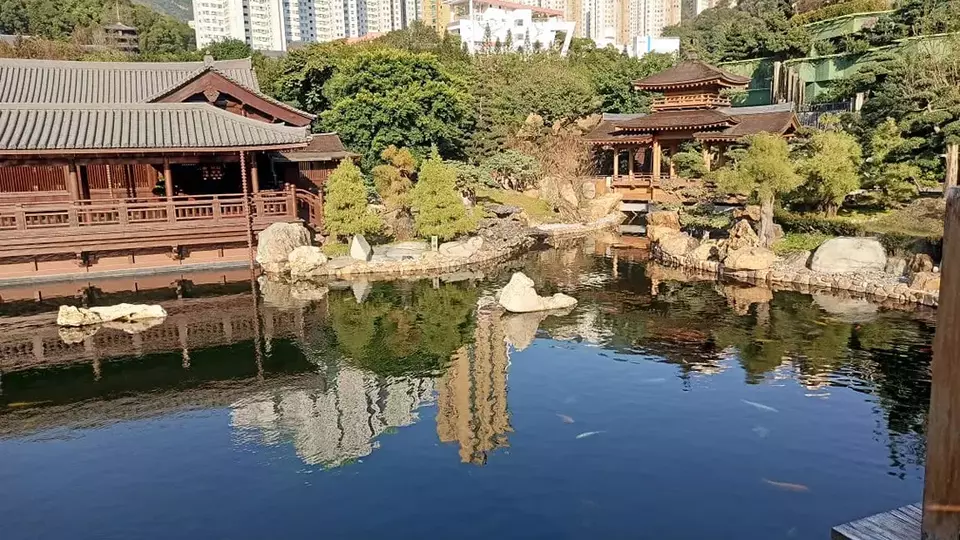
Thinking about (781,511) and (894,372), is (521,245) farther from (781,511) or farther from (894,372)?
(781,511)

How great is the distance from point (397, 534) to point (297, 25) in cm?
14258

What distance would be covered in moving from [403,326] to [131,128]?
12.7 m

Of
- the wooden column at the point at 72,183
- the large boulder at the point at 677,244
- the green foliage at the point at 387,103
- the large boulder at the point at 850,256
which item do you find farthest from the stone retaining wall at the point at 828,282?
the wooden column at the point at 72,183

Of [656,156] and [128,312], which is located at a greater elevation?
[656,156]

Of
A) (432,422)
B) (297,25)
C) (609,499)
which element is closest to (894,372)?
(609,499)

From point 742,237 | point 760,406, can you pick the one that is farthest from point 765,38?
point 760,406

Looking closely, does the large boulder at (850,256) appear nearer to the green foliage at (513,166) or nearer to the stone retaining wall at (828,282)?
the stone retaining wall at (828,282)

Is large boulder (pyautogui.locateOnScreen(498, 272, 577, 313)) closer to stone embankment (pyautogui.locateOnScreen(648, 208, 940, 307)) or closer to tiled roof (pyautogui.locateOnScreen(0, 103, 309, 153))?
stone embankment (pyautogui.locateOnScreen(648, 208, 940, 307))

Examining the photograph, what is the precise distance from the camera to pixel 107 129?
23359 mm

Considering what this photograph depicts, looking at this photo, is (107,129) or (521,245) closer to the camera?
(107,129)

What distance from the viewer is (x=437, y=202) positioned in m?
25.0

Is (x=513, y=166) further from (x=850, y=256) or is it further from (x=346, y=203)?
(x=850, y=256)

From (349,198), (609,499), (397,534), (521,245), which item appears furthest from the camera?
(521,245)

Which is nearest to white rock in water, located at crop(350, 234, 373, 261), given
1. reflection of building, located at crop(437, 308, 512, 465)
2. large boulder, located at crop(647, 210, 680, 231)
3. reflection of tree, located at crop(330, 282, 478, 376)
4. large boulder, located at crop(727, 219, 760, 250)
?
reflection of tree, located at crop(330, 282, 478, 376)
